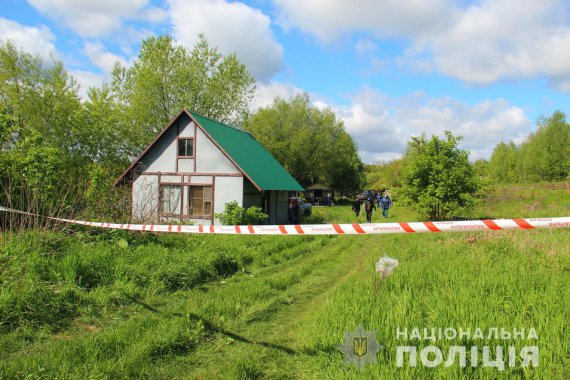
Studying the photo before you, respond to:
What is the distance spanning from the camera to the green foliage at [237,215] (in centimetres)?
1833

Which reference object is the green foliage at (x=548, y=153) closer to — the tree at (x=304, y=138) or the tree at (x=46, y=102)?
the tree at (x=304, y=138)

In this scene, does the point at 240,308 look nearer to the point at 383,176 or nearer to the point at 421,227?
the point at 421,227

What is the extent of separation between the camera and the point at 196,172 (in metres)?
20.3

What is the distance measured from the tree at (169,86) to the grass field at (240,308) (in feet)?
98.8

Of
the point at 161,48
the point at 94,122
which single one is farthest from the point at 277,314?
the point at 161,48

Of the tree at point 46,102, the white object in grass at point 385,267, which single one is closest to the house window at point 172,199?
the tree at point 46,102

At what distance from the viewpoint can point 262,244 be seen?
38.9 feet

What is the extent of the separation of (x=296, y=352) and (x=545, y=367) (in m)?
2.74

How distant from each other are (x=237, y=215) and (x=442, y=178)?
1095cm

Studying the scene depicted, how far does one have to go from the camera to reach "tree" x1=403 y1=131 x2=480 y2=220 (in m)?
18.6

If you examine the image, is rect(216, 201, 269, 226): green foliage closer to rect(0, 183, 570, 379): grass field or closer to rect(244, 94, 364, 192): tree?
rect(0, 183, 570, 379): grass field

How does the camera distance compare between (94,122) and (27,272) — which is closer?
(27,272)

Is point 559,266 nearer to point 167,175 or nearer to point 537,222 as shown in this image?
point 537,222

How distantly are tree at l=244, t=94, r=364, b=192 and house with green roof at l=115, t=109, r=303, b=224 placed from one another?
28.5 metres
